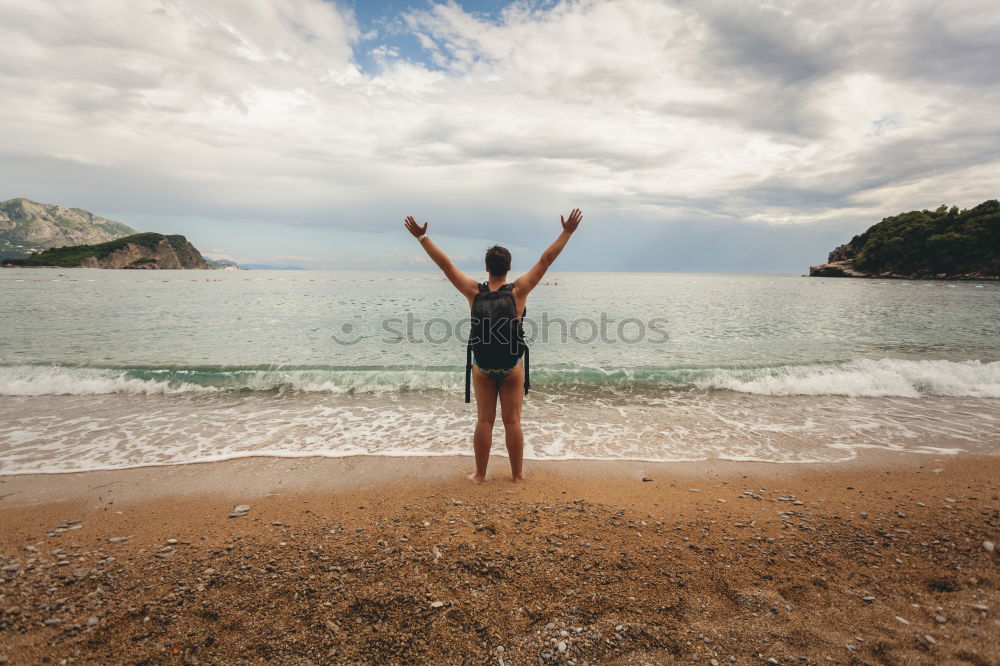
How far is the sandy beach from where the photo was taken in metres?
2.82

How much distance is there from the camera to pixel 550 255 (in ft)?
15.3

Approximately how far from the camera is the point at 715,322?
25.6 meters

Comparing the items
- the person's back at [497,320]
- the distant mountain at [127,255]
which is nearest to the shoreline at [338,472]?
the person's back at [497,320]

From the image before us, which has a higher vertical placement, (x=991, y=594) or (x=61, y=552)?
(x=991, y=594)

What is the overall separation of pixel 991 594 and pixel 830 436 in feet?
15.9

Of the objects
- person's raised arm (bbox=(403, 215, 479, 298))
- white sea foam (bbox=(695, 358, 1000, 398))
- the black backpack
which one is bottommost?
white sea foam (bbox=(695, 358, 1000, 398))

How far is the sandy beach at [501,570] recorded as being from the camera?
9.25ft

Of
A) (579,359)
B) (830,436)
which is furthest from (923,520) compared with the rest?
(579,359)

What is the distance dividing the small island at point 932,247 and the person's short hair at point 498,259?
5004 inches

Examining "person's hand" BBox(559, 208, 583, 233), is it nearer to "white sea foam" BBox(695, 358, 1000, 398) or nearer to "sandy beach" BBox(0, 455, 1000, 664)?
"sandy beach" BBox(0, 455, 1000, 664)

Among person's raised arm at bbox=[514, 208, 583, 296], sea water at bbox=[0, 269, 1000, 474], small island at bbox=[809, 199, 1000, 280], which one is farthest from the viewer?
small island at bbox=[809, 199, 1000, 280]

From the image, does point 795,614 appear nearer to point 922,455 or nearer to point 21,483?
point 922,455

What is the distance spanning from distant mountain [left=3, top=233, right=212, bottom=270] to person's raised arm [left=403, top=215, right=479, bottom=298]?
19405cm

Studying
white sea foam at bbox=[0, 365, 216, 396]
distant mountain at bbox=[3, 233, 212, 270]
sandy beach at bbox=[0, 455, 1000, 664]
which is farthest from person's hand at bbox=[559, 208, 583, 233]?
distant mountain at bbox=[3, 233, 212, 270]
